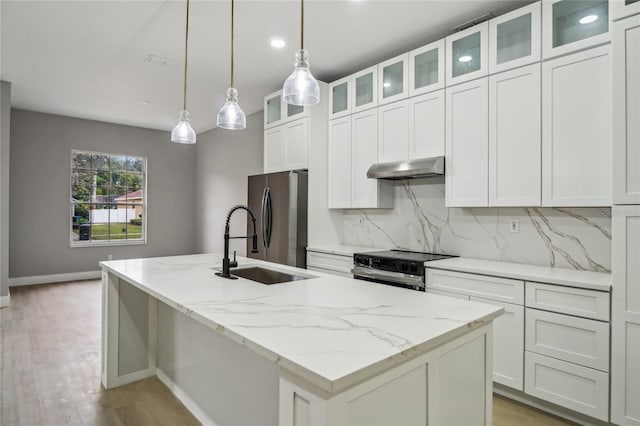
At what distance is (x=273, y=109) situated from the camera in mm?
4656

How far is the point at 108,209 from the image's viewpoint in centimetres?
689

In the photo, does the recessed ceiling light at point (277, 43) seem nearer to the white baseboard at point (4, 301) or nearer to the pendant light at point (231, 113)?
the pendant light at point (231, 113)

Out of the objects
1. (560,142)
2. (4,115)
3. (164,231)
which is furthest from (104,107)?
(560,142)

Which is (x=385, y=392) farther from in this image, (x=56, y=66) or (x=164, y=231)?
(x=164, y=231)

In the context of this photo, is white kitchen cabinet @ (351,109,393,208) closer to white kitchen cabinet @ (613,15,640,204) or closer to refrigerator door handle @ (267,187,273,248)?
refrigerator door handle @ (267,187,273,248)

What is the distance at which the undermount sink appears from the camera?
2340mm

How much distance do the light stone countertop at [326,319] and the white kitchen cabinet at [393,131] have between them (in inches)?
69.4

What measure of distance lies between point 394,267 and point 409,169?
0.86m

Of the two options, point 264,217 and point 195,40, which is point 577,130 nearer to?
point 264,217

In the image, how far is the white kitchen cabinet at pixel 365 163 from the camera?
3705 millimetres

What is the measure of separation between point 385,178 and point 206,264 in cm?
196

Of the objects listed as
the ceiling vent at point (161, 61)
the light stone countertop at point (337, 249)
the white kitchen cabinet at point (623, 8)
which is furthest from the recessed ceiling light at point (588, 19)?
the ceiling vent at point (161, 61)

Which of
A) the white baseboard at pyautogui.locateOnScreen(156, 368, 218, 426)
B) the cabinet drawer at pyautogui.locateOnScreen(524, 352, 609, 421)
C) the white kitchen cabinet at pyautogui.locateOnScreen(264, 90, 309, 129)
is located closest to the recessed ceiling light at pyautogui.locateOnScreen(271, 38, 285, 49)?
the white kitchen cabinet at pyautogui.locateOnScreen(264, 90, 309, 129)

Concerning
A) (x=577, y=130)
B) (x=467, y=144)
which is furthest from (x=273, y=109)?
(x=577, y=130)
